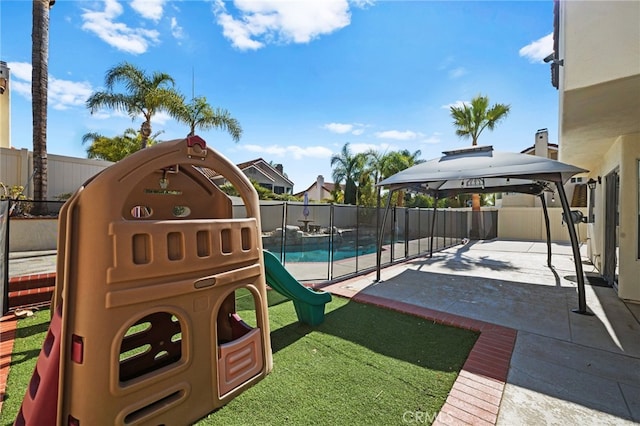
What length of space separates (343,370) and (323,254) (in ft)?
16.1

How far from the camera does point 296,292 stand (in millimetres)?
3623

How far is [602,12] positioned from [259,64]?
9080mm

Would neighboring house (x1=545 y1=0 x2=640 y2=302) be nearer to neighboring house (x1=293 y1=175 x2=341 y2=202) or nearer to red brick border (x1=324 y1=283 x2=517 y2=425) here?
red brick border (x1=324 y1=283 x2=517 y2=425)

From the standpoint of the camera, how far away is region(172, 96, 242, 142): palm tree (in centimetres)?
1329

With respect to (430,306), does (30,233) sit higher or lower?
higher

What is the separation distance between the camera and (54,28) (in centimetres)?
889

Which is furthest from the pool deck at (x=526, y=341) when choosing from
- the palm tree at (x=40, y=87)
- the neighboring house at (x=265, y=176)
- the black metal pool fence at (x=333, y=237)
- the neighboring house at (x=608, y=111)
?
the neighboring house at (x=265, y=176)

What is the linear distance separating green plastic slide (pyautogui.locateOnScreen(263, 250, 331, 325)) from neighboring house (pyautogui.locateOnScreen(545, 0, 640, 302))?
13.0 feet

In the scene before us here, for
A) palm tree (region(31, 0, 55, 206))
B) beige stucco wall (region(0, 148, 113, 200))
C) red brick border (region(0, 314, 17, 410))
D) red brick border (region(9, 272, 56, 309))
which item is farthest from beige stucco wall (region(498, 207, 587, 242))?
palm tree (region(31, 0, 55, 206))

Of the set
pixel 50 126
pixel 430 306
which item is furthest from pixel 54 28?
pixel 430 306

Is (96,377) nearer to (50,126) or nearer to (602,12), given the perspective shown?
(602,12)

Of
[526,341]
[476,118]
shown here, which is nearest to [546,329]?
[526,341]

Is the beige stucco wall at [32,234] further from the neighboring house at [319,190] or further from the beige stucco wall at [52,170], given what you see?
the neighboring house at [319,190]

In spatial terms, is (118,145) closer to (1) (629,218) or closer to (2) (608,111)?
(2) (608,111)
